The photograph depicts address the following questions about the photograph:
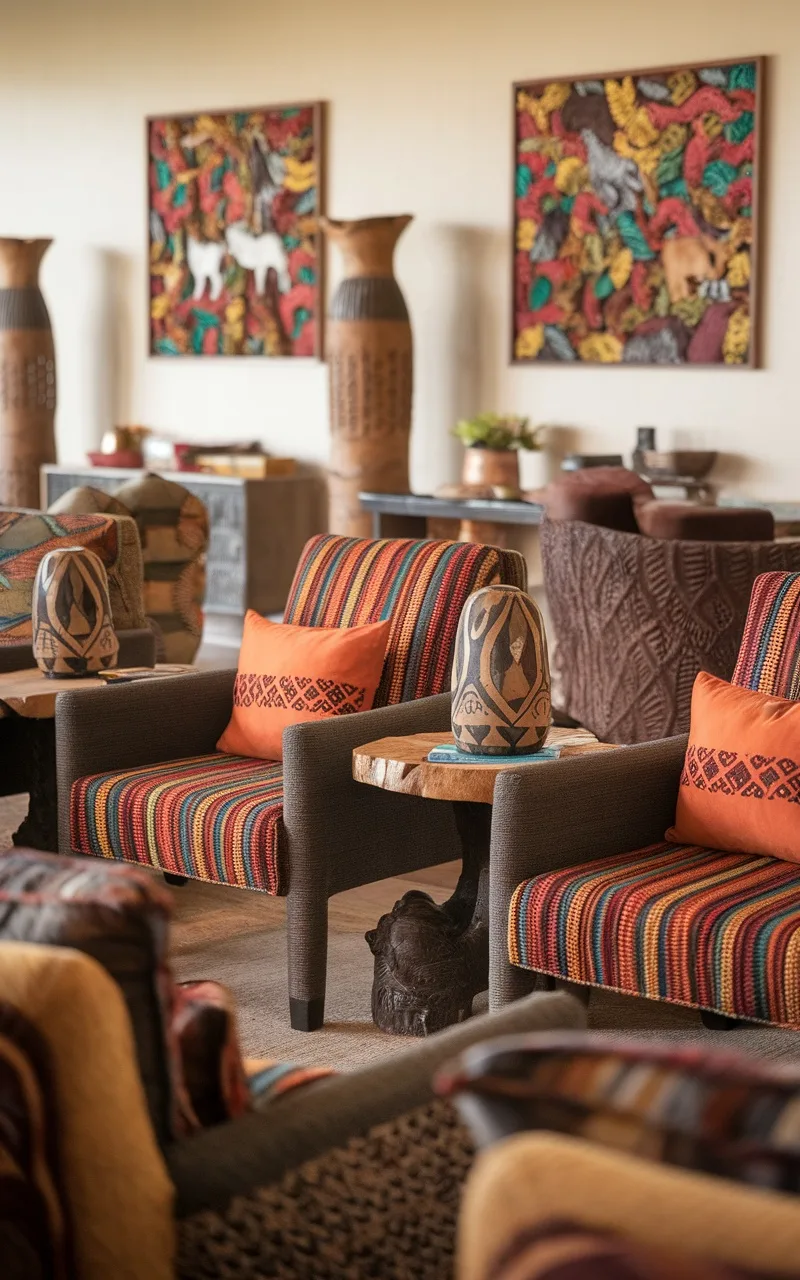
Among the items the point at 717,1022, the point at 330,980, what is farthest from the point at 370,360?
the point at 717,1022

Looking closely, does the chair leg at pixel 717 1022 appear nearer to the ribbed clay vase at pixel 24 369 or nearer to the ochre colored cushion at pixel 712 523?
the ochre colored cushion at pixel 712 523

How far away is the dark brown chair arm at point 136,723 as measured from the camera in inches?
138

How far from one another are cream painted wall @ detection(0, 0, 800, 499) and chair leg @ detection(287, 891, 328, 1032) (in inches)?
162

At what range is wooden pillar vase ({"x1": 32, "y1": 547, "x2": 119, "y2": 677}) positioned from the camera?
380 centimetres

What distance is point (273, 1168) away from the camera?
1308mm

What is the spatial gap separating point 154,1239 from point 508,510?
5.69 m

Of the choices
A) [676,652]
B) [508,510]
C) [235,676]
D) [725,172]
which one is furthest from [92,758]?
[725,172]

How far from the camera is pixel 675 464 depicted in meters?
6.82

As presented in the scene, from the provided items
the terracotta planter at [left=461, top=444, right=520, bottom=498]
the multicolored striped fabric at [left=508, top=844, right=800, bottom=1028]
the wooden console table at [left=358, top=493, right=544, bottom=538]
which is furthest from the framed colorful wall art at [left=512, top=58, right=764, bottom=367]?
the multicolored striped fabric at [left=508, top=844, right=800, bottom=1028]

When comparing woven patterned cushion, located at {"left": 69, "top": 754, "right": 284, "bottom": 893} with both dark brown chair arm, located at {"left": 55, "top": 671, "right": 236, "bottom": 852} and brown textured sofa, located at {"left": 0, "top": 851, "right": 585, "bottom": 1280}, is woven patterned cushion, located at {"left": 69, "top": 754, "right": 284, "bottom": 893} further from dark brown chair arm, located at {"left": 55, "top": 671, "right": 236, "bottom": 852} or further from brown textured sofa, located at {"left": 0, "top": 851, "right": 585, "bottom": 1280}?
brown textured sofa, located at {"left": 0, "top": 851, "right": 585, "bottom": 1280}

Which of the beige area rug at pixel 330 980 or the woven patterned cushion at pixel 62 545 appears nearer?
the beige area rug at pixel 330 980

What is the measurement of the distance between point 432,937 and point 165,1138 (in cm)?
193

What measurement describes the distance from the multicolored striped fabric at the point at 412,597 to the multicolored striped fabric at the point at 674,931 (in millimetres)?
948

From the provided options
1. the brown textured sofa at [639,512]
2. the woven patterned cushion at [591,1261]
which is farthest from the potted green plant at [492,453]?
the woven patterned cushion at [591,1261]
